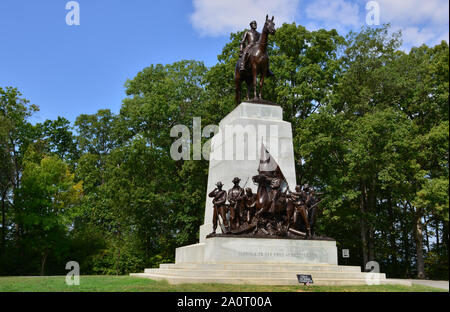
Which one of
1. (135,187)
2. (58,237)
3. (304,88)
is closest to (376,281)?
(304,88)

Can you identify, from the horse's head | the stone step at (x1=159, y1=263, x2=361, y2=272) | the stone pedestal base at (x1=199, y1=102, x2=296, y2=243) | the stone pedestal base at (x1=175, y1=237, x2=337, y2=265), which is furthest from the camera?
the horse's head

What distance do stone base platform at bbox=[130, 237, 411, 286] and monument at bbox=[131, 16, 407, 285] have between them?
0.08 feet

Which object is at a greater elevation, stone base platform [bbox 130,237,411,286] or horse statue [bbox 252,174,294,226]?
horse statue [bbox 252,174,294,226]

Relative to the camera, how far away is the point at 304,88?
2650 centimetres

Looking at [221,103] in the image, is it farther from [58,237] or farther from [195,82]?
[58,237]

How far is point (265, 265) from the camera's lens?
40.6 feet

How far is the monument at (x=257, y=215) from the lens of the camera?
11695 mm

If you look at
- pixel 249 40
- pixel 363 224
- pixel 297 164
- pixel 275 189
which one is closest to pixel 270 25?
pixel 249 40

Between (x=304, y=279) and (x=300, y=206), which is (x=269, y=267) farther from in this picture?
(x=300, y=206)

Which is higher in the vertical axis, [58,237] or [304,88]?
[304,88]

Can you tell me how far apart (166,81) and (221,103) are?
6.37 m

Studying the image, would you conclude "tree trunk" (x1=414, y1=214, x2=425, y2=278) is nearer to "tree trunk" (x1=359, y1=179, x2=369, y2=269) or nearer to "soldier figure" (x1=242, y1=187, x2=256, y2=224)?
"tree trunk" (x1=359, y1=179, x2=369, y2=269)

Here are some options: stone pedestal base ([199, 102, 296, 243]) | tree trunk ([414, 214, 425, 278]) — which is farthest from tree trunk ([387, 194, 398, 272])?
stone pedestal base ([199, 102, 296, 243])

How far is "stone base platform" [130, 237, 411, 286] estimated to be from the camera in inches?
429
